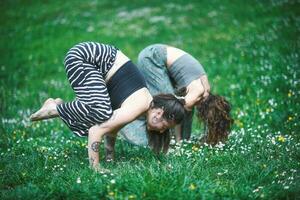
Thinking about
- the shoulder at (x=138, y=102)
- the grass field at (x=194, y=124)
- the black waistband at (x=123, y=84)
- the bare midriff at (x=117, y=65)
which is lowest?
the grass field at (x=194, y=124)

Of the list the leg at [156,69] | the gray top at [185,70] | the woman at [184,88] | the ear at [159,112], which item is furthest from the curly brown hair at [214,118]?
the ear at [159,112]

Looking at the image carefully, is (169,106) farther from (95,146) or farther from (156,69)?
(156,69)

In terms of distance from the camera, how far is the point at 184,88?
8242mm

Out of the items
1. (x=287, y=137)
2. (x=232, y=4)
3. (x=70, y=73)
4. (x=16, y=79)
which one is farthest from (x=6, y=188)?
(x=232, y=4)

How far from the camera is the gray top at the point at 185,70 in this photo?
27.0 ft

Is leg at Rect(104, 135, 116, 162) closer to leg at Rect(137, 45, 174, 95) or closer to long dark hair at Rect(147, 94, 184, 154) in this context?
long dark hair at Rect(147, 94, 184, 154)

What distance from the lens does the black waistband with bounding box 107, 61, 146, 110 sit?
21.6 feet

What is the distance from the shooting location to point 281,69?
10.8 m

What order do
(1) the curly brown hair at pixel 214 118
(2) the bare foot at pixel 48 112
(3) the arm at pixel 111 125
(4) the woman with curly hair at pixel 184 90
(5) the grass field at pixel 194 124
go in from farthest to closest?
1. (4) the woman with curly hair at pixel 184 90
2. (1) the curly brown hair at pixel 214 118
3. (2) the bare foot at pixel 48 112
4. (3) the arm at pixel 111 125
5. (5) the grass field at pixel 194 124

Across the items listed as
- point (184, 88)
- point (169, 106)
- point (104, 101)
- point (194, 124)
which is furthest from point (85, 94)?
point (194, 124)

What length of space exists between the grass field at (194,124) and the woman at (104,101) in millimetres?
522

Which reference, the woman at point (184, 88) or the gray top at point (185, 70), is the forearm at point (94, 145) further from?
the gray top at point (185, 70)

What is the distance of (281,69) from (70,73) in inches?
228

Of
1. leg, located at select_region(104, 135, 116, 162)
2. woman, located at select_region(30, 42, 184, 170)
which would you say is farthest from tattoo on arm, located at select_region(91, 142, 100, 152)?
leg, located at select_region(104, 135, 116, 162)
